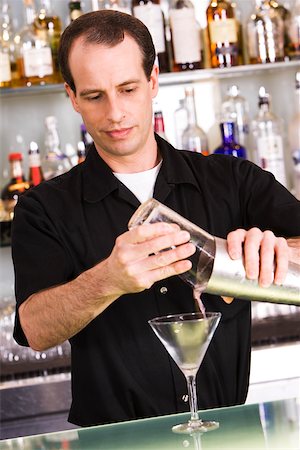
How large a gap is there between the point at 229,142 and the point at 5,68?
726 mm

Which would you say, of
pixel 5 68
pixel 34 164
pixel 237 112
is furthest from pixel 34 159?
pixel 237 112

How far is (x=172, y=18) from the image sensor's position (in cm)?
291

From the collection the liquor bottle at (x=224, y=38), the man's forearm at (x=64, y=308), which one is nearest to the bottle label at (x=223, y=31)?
the liquor bottle at (x=224, y=38)

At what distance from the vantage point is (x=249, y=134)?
307cm

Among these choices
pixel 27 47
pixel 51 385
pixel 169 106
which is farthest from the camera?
pixel 169 106

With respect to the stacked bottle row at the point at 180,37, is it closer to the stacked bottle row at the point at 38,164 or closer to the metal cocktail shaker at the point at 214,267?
the stacked bottle row at the point at 38,164

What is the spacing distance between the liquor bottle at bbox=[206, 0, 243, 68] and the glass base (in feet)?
5.82

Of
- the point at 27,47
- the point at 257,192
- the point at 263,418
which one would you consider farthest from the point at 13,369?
the point at 263,418

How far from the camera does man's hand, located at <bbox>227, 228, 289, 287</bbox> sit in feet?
4.23

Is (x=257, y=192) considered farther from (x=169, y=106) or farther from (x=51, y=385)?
(x=169, y=106)

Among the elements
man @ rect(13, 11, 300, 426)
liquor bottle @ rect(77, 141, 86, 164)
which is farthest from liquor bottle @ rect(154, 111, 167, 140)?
man @ rect(13, 11, 300, 426)

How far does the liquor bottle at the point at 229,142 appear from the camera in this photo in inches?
114

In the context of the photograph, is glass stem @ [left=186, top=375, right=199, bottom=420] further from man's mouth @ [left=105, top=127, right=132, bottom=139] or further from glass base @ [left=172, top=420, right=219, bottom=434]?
man's mouth @ [left=105, top=127, right=132, bottom=139]

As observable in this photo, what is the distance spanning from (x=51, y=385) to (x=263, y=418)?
1359 millimetres
